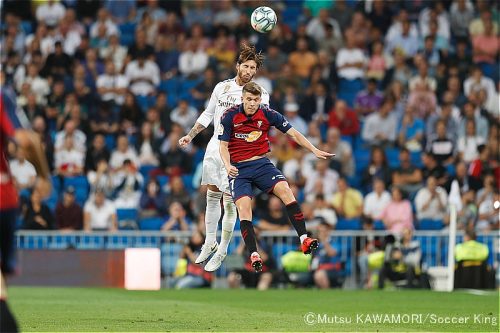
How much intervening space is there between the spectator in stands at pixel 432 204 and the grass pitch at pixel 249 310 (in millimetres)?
3160

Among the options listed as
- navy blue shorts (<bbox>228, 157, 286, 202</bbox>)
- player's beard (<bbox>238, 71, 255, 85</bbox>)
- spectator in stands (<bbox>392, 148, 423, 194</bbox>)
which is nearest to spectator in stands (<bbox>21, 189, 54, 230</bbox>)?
spectator in stands (<bbox>392, 148, 423, 194</bbox>)

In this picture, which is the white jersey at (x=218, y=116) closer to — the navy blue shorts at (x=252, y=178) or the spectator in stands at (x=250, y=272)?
the navy blue shorts at (x=252, y=178)

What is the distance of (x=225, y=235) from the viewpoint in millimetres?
14805

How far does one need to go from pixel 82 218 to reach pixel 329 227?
495 centimetres

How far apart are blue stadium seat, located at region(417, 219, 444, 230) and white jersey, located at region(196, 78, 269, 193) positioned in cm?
810

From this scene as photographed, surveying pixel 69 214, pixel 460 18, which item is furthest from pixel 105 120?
pixel 460 18

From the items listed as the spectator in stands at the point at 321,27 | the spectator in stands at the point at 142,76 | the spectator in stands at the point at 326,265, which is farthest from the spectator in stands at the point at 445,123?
the spectator in stands at the point at 142,76

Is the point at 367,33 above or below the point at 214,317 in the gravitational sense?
above

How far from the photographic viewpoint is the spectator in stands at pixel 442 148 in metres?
23.2

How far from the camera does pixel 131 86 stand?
26.1 meters

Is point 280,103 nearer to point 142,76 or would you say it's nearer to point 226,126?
point 142,76

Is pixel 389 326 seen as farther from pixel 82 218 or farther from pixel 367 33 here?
pixel 367 33

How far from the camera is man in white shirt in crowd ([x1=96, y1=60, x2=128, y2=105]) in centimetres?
2581

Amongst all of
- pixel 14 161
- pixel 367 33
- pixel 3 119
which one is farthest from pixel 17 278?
pixel 3 119
